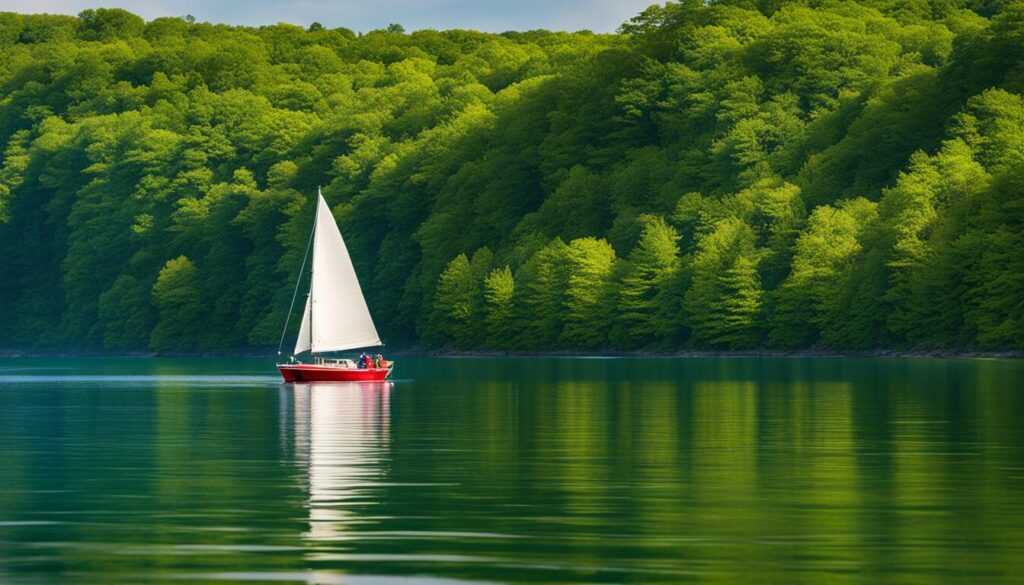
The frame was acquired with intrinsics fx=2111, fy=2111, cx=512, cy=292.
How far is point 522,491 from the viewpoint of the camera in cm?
3488

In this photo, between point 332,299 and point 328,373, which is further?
point 332,299

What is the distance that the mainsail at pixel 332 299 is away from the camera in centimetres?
10488

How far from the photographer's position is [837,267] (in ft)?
488

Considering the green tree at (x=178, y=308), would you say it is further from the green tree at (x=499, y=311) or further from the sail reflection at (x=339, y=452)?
the sail reflection at (x=339, y=452)

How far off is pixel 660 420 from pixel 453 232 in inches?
5112

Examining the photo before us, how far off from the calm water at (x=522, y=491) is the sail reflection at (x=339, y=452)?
0.14 metres

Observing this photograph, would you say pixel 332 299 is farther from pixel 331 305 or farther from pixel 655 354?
pixel 655 354

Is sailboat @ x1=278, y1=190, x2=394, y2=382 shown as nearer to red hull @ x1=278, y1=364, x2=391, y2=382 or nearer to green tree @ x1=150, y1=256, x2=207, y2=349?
red hull @ x1=278, y1=364, x2=391, y2=382

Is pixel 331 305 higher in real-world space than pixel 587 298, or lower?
lower

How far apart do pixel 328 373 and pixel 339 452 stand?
186 ft

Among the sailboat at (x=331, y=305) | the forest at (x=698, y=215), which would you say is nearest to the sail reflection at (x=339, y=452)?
A: the sailboat at (x=331, y=305)

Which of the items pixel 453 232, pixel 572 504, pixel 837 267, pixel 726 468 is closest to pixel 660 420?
pixel 726 468

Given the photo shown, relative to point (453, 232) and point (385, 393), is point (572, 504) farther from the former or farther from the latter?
point (453, 232)

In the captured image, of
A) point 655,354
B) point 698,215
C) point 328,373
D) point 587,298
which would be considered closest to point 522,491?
point 328,373
